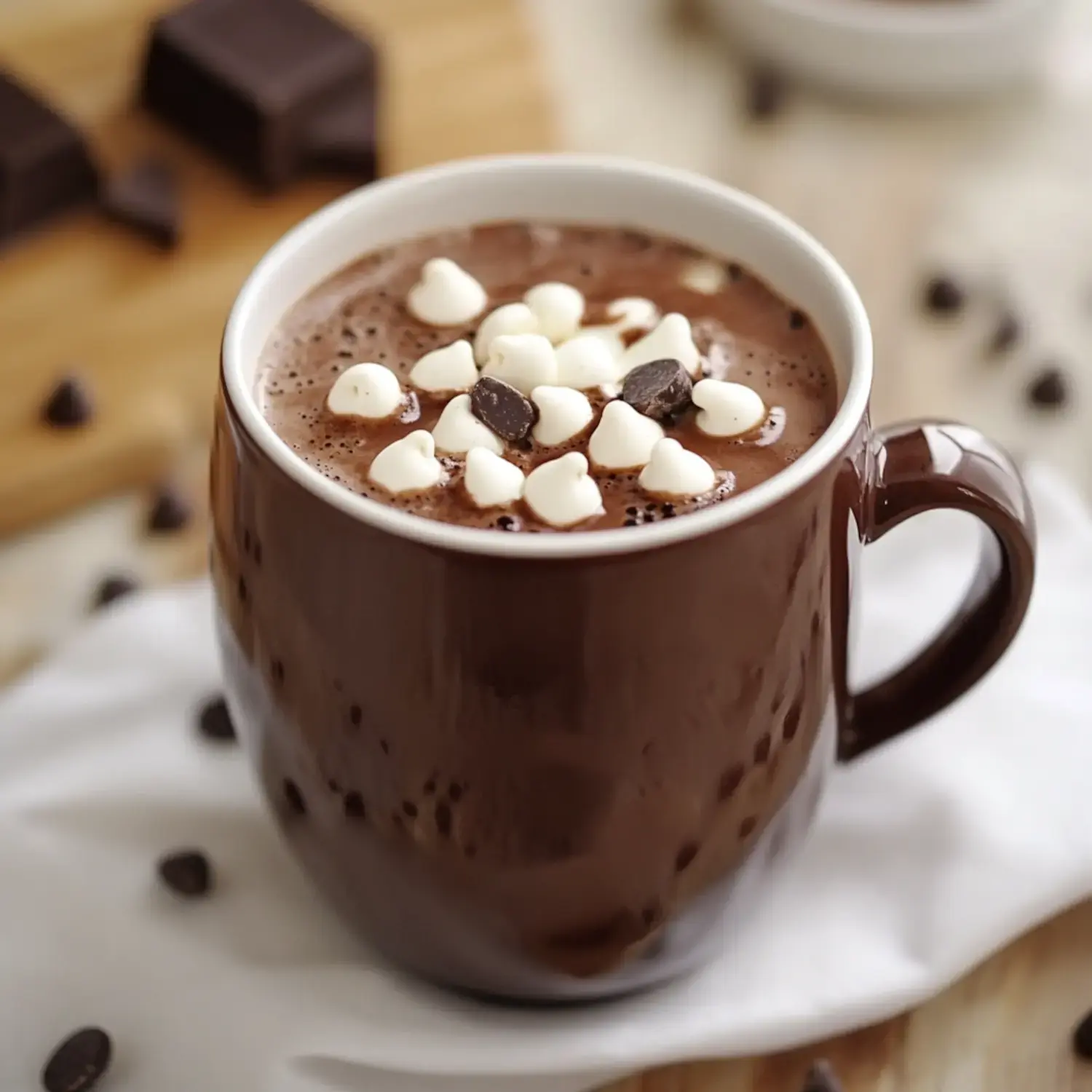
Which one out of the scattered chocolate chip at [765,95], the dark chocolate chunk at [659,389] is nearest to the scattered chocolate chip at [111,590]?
the dark chocolate chunk at [659,389]

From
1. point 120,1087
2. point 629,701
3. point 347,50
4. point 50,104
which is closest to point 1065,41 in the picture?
point 347,50

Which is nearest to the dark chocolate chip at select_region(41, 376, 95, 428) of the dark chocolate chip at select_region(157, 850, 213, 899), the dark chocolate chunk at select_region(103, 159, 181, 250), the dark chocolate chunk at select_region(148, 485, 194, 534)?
the dark chocolate chunk at select_region(148, 485, 194, 534)

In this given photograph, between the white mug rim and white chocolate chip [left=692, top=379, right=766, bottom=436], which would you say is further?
white chocolate chip [left=692, top=379, right=766, bottom=436]

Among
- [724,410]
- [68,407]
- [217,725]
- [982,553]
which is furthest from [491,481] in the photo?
[68,407]

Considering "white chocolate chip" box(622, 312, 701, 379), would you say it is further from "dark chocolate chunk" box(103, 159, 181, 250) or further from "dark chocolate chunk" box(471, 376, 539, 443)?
"dark chocolate chunk" box(103, 159, 181, 250)

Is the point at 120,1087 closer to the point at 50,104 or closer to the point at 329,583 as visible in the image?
the point at 329,583

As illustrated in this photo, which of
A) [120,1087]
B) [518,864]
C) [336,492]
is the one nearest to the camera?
[336,492]
